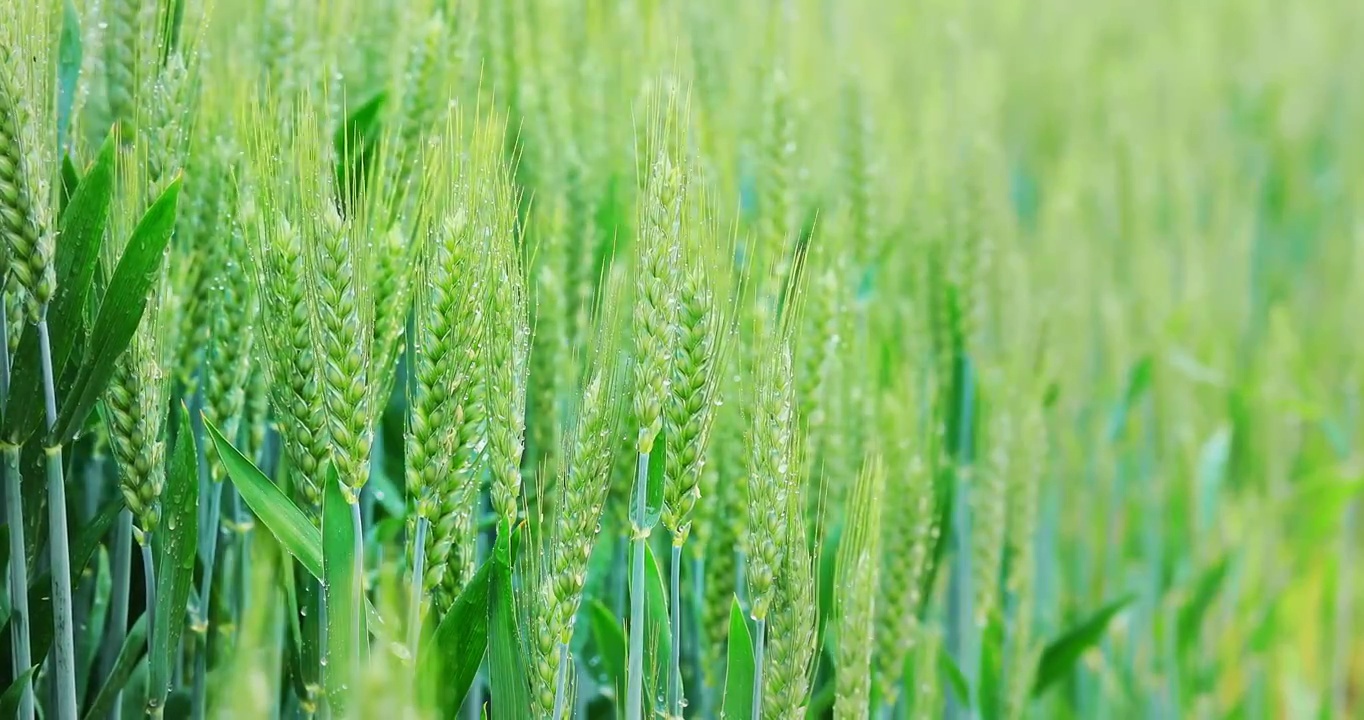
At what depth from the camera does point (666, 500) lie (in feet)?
1.95

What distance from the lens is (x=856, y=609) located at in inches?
26.7

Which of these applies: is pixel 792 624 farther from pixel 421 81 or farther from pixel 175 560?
pixel 421 81

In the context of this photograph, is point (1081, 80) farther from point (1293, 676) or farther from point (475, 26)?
point (475, 26)

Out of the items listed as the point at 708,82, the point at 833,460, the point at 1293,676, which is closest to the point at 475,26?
the point at 708,82

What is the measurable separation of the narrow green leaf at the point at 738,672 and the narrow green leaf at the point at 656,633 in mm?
38

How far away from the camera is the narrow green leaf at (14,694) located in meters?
0.58

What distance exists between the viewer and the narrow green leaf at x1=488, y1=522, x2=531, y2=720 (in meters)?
0.58

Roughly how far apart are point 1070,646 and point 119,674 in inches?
34.4

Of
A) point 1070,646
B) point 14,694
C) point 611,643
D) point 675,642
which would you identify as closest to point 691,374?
point 675,642

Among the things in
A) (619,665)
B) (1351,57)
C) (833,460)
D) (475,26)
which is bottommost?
(619,665)

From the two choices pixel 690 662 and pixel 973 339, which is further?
pixel 973 339

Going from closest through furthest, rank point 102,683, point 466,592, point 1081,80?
point 466,592 < point 102,683 < point 1081,80

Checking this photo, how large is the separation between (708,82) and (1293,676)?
1.02m

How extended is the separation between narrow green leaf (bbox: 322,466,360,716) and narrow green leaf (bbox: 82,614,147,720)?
169 mm
